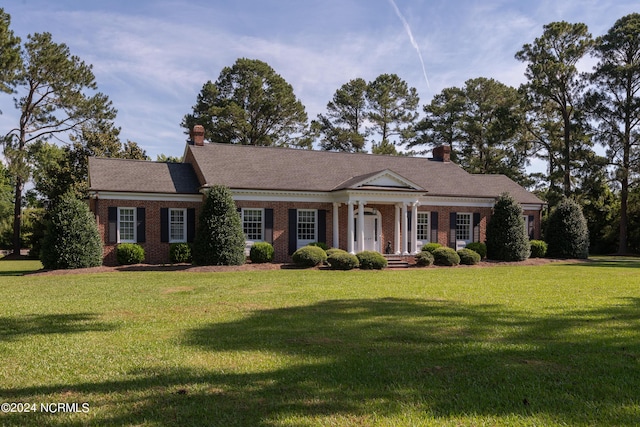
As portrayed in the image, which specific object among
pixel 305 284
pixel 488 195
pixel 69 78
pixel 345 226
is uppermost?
pixel 69 78

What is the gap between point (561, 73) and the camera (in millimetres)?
36438

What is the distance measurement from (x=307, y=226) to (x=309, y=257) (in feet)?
12.6

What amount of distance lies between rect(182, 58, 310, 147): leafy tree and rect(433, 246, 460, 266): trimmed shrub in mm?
24971

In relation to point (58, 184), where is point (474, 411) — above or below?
below

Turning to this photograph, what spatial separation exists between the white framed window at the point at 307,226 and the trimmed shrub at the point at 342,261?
150 inches

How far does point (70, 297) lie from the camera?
1136 cm

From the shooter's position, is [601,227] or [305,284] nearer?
[305,284]

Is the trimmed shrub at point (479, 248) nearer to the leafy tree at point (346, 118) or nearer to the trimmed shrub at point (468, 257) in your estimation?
the trimmed shrub at point (468, 257)

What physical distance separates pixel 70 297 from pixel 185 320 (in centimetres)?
462

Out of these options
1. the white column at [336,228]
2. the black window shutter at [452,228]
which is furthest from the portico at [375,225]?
the black window shutter at [452,228]

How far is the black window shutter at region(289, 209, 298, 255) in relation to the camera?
79.6 feet

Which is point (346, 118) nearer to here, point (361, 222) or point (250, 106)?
point (250, 106)

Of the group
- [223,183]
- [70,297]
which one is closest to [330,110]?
[223,183]

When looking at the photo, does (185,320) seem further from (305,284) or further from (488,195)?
(488,195)
